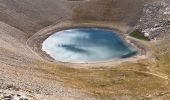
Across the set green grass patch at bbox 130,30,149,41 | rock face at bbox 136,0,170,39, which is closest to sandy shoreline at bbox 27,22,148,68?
green grass patch at bbox 130,30,149,41

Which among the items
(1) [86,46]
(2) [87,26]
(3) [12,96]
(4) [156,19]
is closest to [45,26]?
(2) [87,26]

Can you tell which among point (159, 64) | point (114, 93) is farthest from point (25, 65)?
point (159, 64)

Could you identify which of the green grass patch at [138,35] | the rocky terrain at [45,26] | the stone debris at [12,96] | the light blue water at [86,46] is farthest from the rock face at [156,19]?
the stone debris at [12,96]

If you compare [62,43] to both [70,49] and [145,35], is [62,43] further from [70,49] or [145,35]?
[145,35]

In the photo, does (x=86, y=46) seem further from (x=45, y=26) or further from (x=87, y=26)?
(x=45, y=26)

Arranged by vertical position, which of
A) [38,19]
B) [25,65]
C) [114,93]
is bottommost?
[114,93]

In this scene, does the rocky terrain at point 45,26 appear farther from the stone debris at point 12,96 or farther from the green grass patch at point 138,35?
the green grass patch at point 138,35
